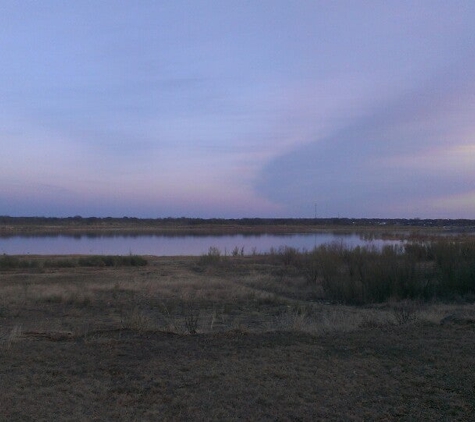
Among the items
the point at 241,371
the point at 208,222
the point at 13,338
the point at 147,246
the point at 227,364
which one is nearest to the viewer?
the point at 241,371

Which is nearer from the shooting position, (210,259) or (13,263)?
(13,263)

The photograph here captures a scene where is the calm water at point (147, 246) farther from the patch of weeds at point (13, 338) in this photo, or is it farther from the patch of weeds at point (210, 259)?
the patch of weeds at point (13, 338)

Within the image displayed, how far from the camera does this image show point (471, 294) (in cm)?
2161

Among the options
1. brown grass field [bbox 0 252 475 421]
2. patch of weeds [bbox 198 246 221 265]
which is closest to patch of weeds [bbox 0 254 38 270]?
patch of weeds [bbox 198 246 221 265]

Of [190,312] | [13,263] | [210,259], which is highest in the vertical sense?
[210,259]

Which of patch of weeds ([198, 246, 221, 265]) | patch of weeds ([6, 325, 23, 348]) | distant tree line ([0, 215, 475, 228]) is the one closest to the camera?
patch of weeds ([6, 325, 23, 348])

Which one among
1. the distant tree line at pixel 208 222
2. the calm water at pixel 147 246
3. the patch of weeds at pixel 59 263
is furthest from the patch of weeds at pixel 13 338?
the distant tree line at pixel 208 222

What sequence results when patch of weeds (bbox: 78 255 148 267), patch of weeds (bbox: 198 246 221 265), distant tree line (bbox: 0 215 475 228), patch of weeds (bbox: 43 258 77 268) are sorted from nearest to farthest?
patch of weeds (bbox: 43 258 77 268), patch of weeds (bbox: 78 255 148 267), patch of weeds (bbox: 198 246 221 265), distant tree line (bbox: 0 215 475 228)

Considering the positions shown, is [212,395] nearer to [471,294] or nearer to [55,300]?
[55,300]

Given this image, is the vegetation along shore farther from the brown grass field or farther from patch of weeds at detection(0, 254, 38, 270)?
patch of weeds at detection(0, 254, 38, 270)

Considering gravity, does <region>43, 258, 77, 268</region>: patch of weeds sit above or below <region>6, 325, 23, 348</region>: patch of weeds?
below

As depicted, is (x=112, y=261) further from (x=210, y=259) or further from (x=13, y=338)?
(x=13, y=338)

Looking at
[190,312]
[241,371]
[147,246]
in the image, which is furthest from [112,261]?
[241,371]

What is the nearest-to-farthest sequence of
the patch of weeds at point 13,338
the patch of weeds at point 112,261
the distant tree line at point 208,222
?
the patch of weeds at point 13,338, the patch of weeds at point 112,261, the distant tree line at point 208,222
